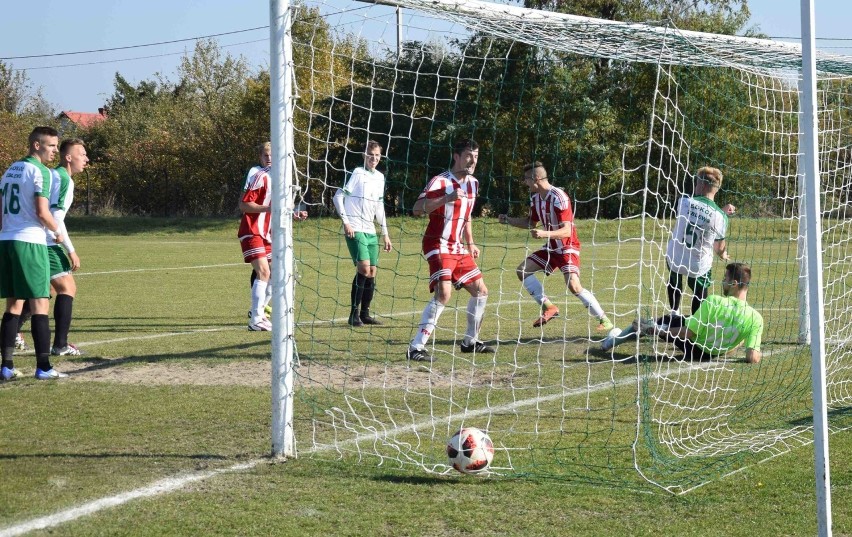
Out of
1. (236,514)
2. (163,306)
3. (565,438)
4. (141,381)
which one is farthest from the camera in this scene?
(163,306)

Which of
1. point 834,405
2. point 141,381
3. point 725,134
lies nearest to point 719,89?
point 725,134

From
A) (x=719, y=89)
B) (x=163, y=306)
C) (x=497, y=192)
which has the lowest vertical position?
(x=163, y=306)

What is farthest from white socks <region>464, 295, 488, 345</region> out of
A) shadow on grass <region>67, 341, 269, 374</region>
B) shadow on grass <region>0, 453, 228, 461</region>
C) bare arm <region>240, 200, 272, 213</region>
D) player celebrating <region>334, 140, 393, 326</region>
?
shadow on grass <region>0, 453, 228, 461</region>

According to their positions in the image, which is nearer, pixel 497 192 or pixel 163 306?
pixel 163 306

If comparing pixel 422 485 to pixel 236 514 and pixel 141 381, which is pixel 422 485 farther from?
pixel 141 381

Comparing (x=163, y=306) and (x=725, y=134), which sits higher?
(x=725, y=134)

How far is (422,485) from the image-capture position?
15.8ft

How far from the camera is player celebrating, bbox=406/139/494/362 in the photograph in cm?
823

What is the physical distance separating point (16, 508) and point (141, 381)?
123 inches

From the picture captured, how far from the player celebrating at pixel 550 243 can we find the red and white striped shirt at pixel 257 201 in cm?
277

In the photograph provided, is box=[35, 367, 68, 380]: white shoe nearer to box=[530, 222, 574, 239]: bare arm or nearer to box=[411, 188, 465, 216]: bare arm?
box=[411, 188, 465, 216]: bare arm

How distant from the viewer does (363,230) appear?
1073cm

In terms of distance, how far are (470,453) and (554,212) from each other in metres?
4.69

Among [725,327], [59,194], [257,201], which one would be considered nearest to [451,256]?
[725,327]
